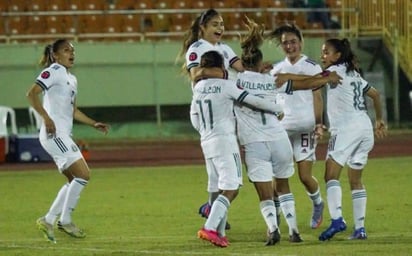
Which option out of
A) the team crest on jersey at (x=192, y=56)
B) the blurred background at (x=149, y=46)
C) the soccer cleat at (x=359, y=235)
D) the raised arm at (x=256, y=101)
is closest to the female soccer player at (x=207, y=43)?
the team crest on jersey at (x=192, y=56)

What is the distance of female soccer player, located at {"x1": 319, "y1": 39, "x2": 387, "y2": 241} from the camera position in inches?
493

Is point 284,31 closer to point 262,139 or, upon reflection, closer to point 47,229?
point 262,139

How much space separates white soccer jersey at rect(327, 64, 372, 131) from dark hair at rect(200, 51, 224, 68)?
1.31 meters

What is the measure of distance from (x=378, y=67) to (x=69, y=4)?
904cm

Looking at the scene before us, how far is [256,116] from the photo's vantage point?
12.0 meters

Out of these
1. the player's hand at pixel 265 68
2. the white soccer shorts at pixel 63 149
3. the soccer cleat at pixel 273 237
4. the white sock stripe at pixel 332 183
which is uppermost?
the player's hand at pixel 265 68

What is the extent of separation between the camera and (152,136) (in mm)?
33031

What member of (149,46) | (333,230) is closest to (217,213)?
(333,230)

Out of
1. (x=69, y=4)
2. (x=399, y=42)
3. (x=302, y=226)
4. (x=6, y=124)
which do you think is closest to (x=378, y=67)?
(x=399, y=42)

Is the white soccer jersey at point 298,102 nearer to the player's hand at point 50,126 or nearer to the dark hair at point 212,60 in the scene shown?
the dark hair at point 212,60

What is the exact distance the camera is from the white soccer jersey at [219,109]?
38.7 ft

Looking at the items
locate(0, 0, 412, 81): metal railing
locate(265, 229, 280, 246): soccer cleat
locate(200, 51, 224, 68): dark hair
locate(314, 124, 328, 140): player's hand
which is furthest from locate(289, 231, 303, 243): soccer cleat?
locate(0, 0, 412, 81): metal railing

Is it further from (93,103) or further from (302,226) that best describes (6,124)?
(302,226)

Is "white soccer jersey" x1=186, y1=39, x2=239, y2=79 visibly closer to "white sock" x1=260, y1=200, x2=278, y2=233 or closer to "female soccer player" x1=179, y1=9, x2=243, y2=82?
"female soccer player" x1=179, y1=9, x2=243, y2=82
